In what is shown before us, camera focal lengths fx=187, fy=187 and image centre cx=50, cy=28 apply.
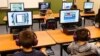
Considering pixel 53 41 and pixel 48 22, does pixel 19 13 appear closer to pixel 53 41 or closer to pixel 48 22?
pixel 53 41

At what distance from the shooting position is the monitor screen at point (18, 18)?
355 cm

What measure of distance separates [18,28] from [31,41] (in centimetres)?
162

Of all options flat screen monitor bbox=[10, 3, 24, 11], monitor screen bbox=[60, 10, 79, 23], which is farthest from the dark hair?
flat screen monitor bbox=[10, 3, 24, 11]

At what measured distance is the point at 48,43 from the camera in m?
3.11

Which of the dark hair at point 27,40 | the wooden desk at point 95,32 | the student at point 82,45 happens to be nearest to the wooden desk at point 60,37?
the wooden desk at point 95,32

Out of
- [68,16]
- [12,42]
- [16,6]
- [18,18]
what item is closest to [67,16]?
[68,16]

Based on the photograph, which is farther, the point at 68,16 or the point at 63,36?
the point at 68,16

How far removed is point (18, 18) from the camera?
358 cm

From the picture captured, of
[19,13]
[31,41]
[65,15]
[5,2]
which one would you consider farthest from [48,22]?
[31,41]

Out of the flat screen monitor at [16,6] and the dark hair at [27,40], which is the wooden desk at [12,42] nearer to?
the dark hair at [27,40]

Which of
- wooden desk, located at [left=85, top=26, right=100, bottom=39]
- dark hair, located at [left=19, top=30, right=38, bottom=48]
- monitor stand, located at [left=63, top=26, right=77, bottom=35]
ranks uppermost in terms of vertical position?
dark hair, located at [left=19, top=30, right=38, bottom=48]

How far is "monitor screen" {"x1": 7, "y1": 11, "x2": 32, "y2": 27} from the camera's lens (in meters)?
3.55

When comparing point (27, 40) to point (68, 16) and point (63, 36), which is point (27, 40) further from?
point (68, 16)

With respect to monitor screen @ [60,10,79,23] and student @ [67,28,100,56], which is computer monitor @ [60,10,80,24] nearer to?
monitor screen @ [60,10,79,23]
